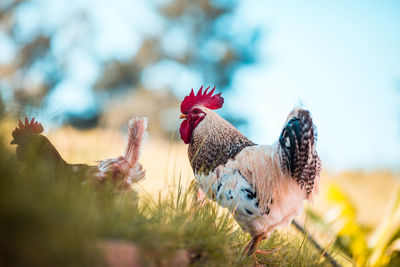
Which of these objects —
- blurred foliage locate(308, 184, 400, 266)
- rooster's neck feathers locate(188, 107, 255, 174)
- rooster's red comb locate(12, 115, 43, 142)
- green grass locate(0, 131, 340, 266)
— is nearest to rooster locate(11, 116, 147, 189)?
rooster's red comb locate(12, 115, 43, 142)

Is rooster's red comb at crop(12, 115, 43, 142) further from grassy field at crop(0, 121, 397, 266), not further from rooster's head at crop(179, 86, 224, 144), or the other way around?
rooster's head at crop(179, 86, 224, 144)

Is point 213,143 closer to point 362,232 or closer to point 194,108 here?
point 194,108

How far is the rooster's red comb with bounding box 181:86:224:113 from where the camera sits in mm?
2771

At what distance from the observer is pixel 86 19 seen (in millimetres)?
17000

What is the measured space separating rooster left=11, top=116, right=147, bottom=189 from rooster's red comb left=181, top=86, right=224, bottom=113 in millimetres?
383

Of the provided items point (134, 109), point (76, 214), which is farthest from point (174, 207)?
point (134, 109)

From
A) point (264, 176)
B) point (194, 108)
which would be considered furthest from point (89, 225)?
point (194, 108)

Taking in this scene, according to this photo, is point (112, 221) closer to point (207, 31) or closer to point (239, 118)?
point (239, 118)

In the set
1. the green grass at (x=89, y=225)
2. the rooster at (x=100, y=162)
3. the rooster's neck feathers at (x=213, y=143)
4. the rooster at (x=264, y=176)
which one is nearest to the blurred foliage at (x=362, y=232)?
the rooster at (x=264, y=176)

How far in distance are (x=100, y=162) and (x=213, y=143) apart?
2.80ft

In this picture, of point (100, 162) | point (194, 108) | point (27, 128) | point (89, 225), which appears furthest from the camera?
point (194, 108)

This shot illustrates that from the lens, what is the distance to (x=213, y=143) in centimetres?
250

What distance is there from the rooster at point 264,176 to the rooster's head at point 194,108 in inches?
10.1

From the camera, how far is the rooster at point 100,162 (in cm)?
207
